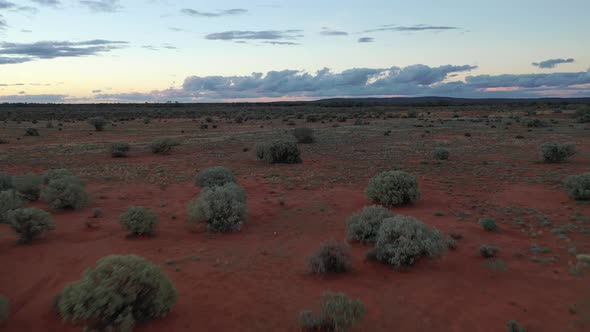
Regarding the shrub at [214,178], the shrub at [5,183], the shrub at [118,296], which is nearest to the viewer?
the shrub at [118,296]

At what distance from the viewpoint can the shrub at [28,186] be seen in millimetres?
12125

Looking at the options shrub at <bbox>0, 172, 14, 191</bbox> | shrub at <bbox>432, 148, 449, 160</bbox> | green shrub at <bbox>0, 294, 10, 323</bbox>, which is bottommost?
shrub at <bbox>432, 148, 449, 160</bbox>

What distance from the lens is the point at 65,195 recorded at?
11.1m

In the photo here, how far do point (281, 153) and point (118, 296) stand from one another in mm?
15059

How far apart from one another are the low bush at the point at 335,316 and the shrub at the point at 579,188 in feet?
31.5

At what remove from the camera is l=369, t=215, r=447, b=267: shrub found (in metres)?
7.11

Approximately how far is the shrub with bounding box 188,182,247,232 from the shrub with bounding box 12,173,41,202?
5990 millimetres

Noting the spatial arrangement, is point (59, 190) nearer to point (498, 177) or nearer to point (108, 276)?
point (108, 276)

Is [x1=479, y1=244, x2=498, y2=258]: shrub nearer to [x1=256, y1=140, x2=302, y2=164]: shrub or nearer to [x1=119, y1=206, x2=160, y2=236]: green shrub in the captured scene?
[x1=119, y1=206, x2=160, y2=236]: green shrub

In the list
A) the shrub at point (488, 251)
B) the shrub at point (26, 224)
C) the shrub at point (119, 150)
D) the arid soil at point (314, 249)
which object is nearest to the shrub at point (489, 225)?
the arid soil at point (314, 249)

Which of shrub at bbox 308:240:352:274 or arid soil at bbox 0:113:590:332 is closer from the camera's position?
arid soil at bbox 0:113:590:332

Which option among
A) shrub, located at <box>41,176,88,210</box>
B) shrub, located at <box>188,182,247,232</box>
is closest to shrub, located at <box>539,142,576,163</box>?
shrub, located at <box>188,182,247,232</box>

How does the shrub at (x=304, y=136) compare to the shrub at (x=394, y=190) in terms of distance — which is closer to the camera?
the shrub at (x=394, y=190)

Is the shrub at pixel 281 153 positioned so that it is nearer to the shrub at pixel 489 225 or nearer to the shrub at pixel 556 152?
the shrub at pixel 556 152
